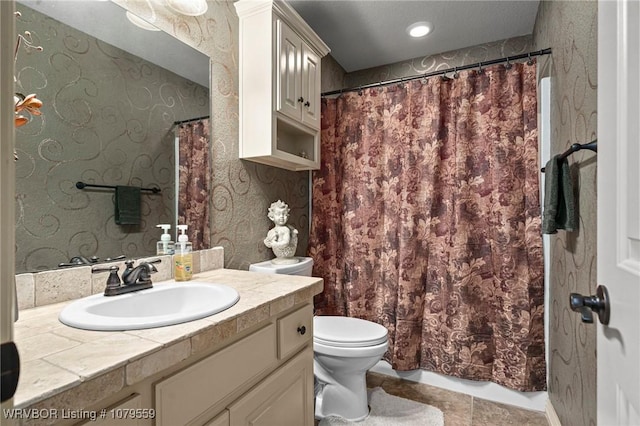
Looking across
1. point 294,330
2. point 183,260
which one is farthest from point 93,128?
point 294,330

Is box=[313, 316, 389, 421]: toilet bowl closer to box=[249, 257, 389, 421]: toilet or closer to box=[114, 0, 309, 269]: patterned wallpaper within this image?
box=[249, 257, 389, 421]: toilet

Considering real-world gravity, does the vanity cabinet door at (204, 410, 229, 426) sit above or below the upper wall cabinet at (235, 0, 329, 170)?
below

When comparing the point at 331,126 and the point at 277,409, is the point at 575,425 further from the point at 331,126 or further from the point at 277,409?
the point at 331,126

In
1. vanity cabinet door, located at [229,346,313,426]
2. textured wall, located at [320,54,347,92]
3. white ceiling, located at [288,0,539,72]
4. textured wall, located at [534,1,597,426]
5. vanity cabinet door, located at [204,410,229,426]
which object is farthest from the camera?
textured wall, located at [320,54,347,92]

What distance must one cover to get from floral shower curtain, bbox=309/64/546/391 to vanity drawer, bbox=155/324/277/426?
133 centimetres

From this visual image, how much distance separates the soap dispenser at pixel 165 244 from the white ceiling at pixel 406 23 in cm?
156

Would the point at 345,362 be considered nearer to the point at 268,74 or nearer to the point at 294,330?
the point at 294,330

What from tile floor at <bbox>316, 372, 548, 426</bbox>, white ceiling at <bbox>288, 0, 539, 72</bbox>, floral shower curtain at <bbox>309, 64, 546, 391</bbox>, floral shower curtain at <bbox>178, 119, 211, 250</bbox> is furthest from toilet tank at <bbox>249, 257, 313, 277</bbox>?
white ceiling at <bbox>288, 0, 539, 72</bbox>

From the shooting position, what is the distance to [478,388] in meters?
1.92

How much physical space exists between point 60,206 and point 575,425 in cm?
209

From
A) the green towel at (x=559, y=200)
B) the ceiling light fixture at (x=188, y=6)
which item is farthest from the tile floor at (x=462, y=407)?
the ceiling light fixture at (x=188, y=6)

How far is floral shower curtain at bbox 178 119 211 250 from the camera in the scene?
1357 millimetres
